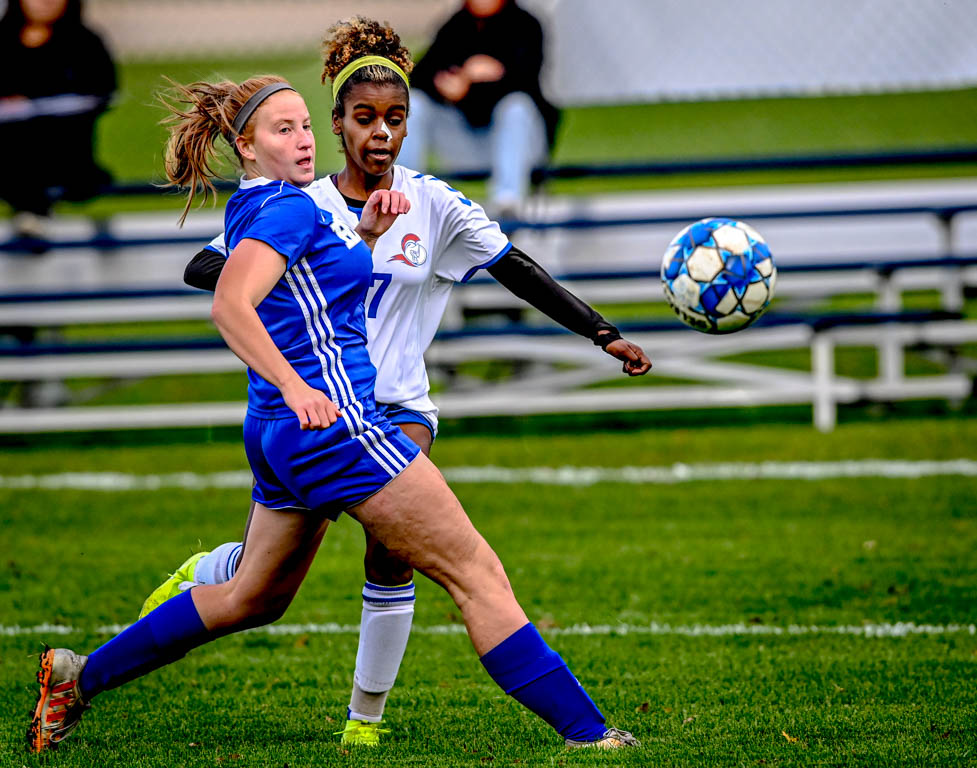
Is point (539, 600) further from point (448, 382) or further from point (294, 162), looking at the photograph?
point (448, 382)

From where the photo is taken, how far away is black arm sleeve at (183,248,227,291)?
4.05 m

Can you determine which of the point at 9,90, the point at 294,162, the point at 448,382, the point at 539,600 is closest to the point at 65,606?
the point at 539,600

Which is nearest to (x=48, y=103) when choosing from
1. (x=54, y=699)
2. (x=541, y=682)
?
(x=54, y=699)

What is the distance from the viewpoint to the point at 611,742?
3.84 meters

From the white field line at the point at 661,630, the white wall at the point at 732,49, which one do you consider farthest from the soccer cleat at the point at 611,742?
the white wall at the point at 732,49

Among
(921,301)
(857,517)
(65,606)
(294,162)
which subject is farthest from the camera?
(921,301)

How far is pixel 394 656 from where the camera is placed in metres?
4.23

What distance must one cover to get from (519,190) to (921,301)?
19.9ft

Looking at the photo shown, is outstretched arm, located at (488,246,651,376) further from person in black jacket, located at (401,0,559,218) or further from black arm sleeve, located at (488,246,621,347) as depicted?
person in black jacket, located at (401,0,559,218)

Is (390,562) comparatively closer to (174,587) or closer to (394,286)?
(174,587)

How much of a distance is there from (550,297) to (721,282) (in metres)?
0.82

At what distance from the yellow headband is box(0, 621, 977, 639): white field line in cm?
247

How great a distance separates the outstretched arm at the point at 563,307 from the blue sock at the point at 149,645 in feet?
4.55

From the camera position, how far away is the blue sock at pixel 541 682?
3744mm
